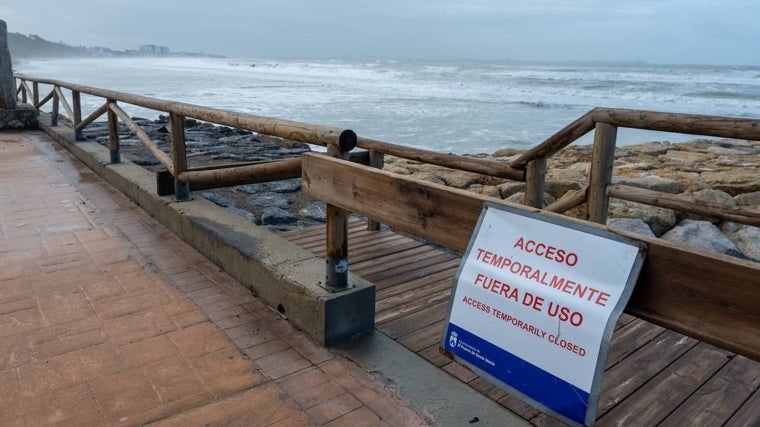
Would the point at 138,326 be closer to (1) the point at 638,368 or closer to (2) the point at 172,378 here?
(2) the point at 172,378

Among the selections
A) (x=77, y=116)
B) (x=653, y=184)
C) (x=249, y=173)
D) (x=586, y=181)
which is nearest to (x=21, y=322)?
(x=249, y=173)

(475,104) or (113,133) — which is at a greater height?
(113,133)

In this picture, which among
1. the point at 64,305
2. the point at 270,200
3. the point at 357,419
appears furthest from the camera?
the point at 270,200

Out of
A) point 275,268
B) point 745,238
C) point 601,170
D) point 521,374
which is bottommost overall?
point 745,238

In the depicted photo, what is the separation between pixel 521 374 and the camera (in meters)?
1.91

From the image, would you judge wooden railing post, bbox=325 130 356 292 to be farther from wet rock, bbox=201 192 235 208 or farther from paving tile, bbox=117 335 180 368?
wet rock, bbox=201 192 235 208

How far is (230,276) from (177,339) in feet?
2.90

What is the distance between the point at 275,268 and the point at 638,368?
1984mm

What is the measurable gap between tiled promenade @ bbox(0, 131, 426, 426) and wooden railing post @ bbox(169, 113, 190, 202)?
42 centimetres

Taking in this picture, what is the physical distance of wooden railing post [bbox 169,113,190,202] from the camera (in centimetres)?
462

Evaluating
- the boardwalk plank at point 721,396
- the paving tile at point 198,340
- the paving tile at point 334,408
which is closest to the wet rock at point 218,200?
the paving tile at point 198,340

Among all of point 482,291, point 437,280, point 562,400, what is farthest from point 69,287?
point 562,400

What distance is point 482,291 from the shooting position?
202cm

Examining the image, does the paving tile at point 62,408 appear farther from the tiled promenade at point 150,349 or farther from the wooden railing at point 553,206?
the wooden railing at point 553,206
